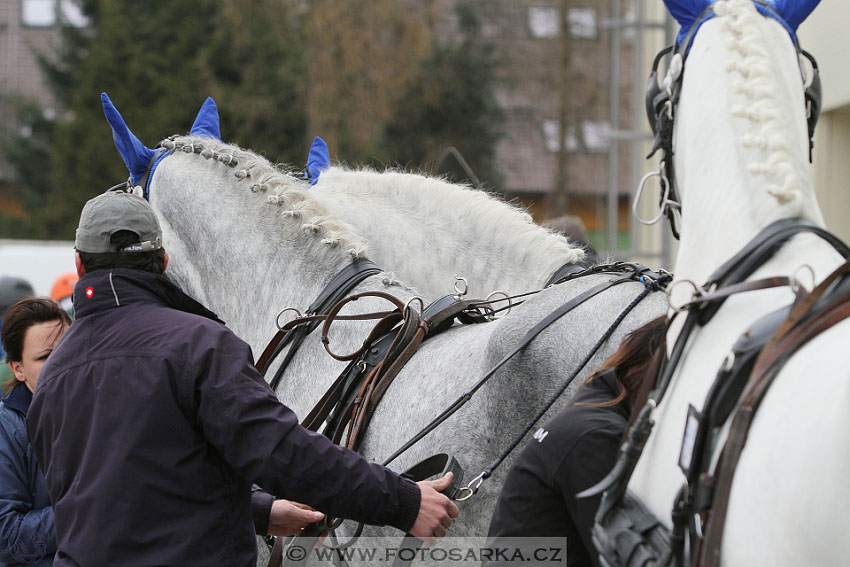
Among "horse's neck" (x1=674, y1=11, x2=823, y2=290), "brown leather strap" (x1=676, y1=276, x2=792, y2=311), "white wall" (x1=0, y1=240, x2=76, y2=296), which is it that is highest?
"horse's neck" (x1=674, y1=11, x2=823, y2=290)

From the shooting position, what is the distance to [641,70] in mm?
9016

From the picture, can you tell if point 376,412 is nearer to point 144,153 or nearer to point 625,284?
point 625,284

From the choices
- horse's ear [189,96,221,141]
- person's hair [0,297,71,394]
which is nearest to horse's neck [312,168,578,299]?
horse's ear [189,96,221,141]

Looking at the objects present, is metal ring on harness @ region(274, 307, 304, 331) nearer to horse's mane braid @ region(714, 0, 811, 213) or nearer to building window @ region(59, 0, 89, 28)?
horse's mane braid @ region(714, 0, 811, 213)

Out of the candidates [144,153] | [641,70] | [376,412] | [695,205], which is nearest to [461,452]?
[376,412]

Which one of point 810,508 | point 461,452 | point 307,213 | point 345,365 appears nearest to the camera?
point 810,508

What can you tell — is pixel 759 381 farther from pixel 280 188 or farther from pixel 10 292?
pixel 10 292

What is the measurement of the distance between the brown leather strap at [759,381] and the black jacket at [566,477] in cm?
34

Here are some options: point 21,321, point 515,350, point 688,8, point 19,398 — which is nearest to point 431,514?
point 515,350

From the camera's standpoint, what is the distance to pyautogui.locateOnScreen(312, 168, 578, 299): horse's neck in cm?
335

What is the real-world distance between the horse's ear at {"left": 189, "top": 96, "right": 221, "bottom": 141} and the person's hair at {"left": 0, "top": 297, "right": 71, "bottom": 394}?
0.99 metres

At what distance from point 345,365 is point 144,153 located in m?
1.31

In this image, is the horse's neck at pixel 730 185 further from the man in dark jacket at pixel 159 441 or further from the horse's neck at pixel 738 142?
the man in dark jacket at pixel 159 441

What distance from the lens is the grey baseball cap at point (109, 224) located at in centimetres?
231
